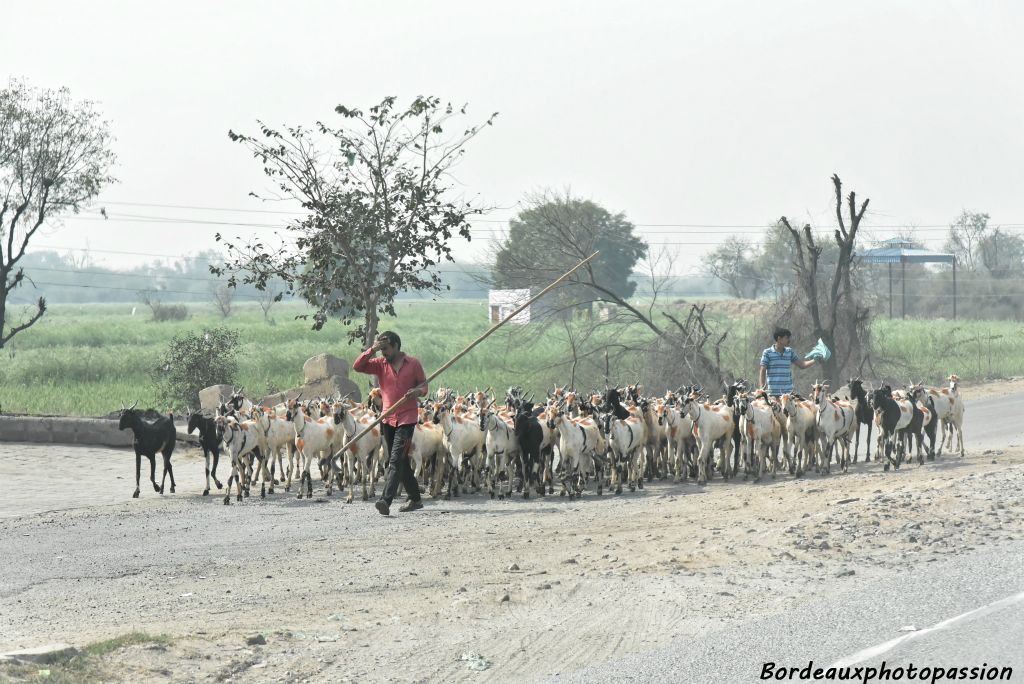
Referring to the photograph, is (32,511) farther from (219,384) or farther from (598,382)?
(598,382)

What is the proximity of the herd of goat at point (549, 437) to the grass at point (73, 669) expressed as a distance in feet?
26.6

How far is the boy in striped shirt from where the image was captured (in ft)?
61.8

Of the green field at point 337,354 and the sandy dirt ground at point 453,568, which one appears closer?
the sandy dirt ground at point 453,568

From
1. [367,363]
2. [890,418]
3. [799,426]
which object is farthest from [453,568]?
[890,418]

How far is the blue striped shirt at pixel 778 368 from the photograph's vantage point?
19.0 meters

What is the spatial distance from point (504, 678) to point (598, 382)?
25202mm

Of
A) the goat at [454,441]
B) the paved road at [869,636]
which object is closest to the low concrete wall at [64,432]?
the goat at [454,441]

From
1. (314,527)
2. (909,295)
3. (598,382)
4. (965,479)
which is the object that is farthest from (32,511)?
(909,295)

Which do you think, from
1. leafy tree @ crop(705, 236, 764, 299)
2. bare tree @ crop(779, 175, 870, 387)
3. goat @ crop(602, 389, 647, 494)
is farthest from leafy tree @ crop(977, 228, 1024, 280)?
goat @ crop(602, 389, 647, 494)

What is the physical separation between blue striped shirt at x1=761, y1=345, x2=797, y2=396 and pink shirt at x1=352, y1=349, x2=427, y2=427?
599 centimetres

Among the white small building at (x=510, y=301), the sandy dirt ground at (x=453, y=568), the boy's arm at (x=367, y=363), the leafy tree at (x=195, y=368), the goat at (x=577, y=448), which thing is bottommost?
the sandy dirt ground at (x=453, y=568)

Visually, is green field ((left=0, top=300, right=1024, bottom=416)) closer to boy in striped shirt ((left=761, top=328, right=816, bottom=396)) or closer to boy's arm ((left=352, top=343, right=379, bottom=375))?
boy in striped shirt ((left=761, top=328, right=816, bottom=396))

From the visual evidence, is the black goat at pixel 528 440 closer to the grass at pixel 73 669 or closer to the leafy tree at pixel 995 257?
the grass at pixel 73 669

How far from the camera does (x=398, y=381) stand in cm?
1513
